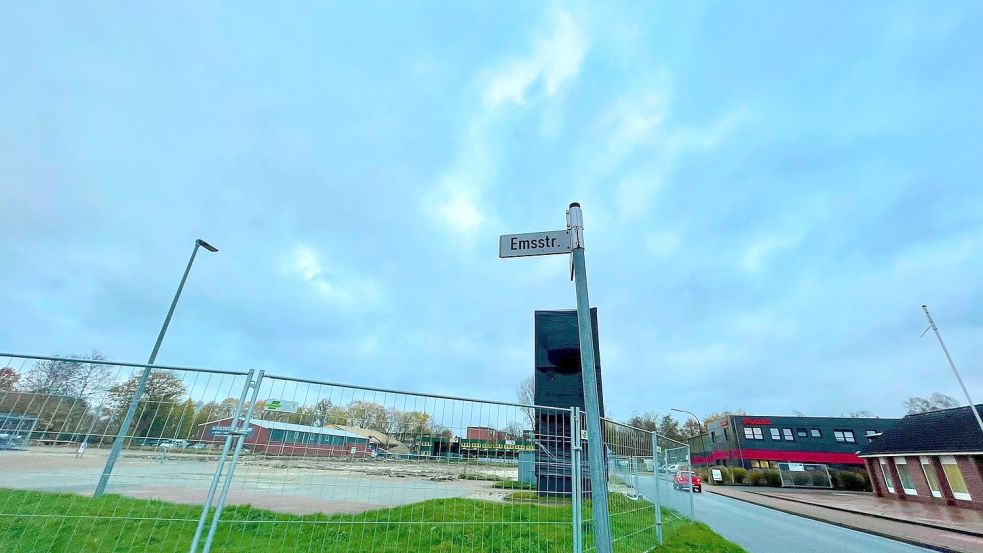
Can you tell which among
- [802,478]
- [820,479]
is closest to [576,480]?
[802,478]

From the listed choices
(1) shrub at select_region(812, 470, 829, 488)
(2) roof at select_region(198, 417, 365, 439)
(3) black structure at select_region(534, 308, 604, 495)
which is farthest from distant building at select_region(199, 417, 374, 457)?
(1) shrub at select_region(812, 470, 829, 488)

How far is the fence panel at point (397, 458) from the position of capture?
3902mm

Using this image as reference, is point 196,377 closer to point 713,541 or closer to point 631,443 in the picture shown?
point 631,443

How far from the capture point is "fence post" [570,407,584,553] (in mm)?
4016

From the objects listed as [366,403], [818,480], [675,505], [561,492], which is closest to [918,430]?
[818,480]

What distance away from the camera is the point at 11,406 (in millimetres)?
3689

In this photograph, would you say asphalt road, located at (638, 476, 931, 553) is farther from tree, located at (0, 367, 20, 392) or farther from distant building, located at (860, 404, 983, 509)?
distant building, located at (860, 404, 983, 509)

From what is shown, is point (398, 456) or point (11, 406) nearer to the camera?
point (11, 406)

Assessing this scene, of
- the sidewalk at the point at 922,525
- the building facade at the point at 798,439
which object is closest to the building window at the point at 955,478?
the sidewalk at the point at 922,525

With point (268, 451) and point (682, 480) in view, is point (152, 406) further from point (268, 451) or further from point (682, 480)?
point (682, 480)

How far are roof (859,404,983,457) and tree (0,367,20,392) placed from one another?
33.2m

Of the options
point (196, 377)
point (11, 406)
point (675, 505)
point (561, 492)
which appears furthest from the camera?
point (675, 505)

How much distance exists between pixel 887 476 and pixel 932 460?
4.85 meters

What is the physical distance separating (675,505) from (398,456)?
7.78 metres
